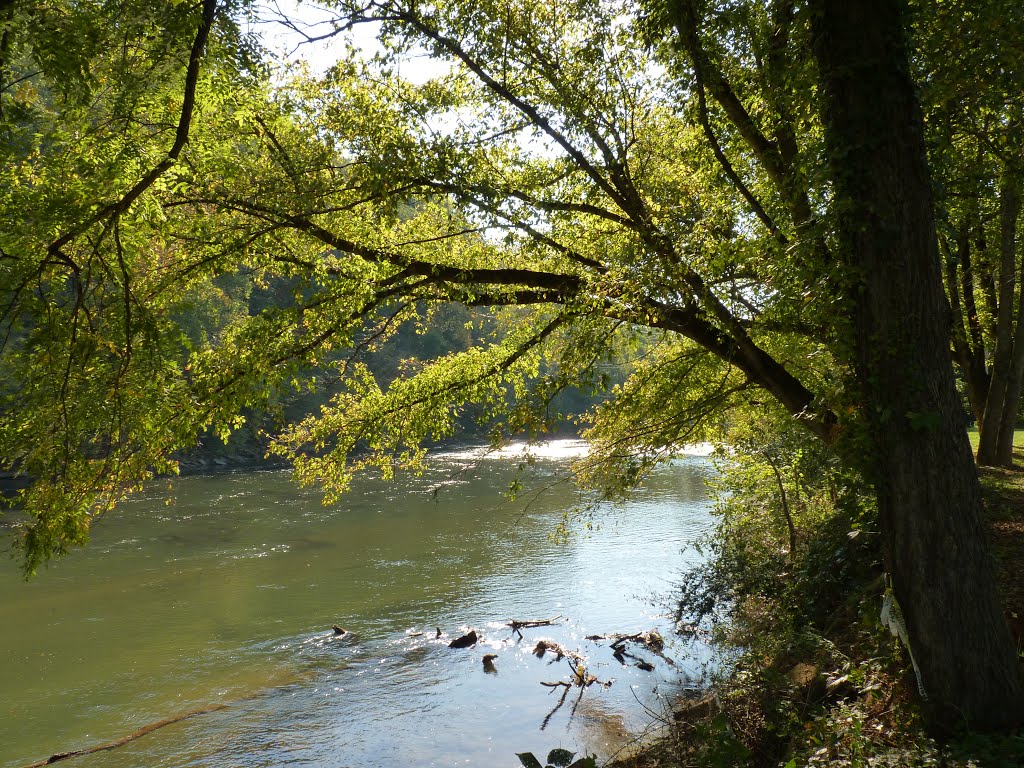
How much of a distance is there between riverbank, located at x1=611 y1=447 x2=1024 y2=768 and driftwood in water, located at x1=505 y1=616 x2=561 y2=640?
173 inches

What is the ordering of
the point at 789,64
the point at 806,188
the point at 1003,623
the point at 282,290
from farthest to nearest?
1. the point at 282,290
2. the point at 789,64
3. the point at 806,188
4. the point at 1003,623

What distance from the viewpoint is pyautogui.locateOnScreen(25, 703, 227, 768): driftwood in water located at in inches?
335

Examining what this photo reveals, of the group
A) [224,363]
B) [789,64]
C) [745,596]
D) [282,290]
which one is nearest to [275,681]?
[224,363]

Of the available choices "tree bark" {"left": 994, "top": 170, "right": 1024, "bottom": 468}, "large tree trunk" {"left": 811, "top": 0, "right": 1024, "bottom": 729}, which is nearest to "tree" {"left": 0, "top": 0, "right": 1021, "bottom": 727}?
"large tree trunk" {"left": 811, "top": 0, "right": 1024, "bottom": 729}

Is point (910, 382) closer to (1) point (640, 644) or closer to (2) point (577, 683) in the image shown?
(2) point (577, 683)

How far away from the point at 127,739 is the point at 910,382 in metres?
9.16

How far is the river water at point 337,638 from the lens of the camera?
353 inches

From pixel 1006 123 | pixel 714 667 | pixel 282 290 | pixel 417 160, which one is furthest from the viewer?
pixel 282 290

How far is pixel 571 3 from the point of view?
25.6 ft

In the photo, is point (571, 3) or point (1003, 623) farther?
point (571, 3)

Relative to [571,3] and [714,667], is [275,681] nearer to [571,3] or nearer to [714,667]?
[714,667]

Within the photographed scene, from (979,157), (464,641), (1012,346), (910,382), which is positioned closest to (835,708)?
(910,382)

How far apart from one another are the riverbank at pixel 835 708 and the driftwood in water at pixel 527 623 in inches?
173

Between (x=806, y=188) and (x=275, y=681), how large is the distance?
9.43 metres
